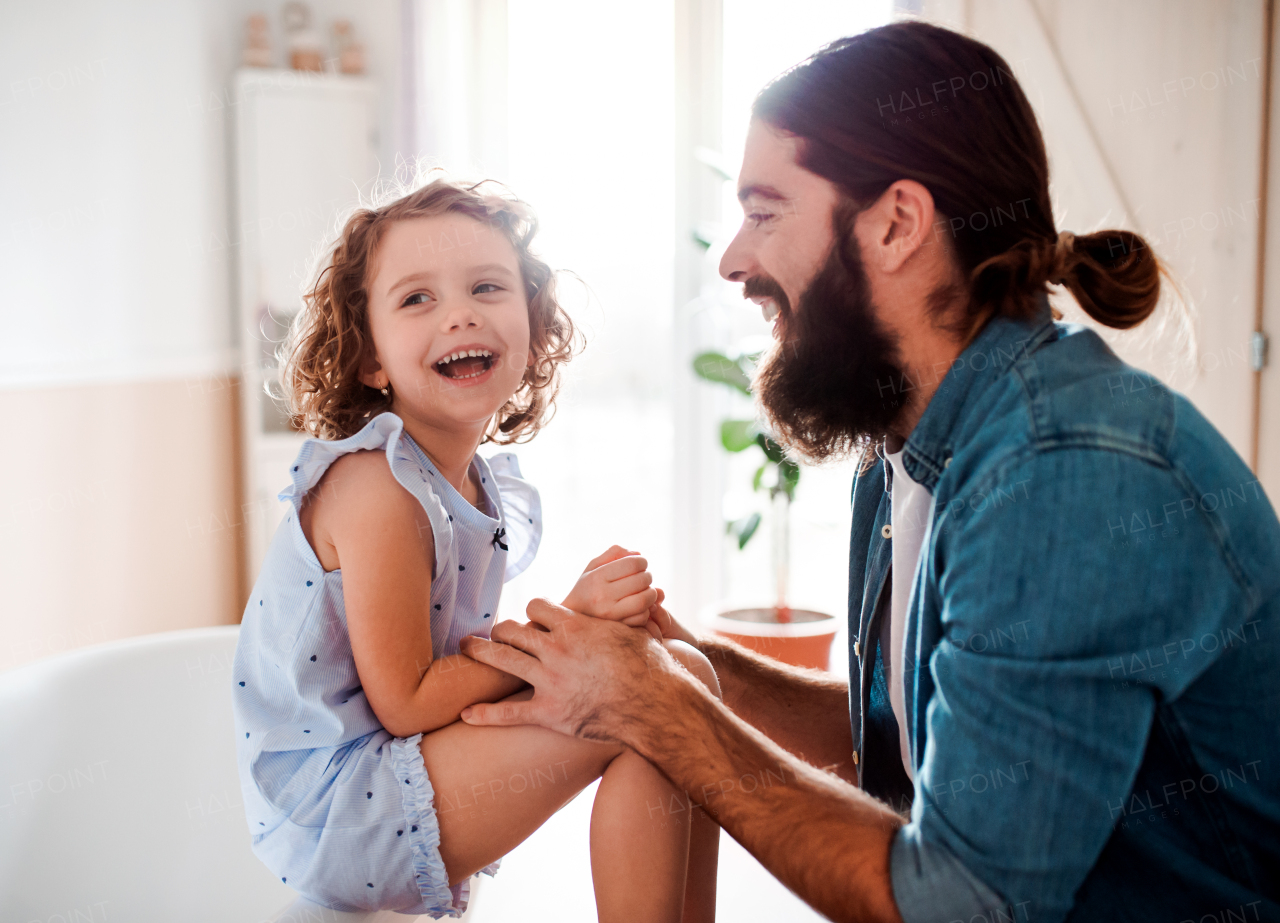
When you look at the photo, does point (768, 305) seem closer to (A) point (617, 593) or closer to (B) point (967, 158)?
(B) point (967, 158)

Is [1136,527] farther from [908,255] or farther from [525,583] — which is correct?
[525,583]

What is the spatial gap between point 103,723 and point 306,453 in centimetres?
74

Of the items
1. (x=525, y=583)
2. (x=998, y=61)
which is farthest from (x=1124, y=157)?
(x=525, y=583)

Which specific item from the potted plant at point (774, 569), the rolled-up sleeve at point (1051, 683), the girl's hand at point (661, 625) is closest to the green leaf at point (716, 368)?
the potted plant at point (774, 569)

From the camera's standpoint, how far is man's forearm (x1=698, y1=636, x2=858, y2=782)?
132 centimetres

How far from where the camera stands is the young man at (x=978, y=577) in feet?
2.53

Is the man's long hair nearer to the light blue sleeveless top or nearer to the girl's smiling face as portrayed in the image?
the girl's smiling face

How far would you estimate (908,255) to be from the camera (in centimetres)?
106

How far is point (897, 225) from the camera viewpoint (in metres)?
1.06

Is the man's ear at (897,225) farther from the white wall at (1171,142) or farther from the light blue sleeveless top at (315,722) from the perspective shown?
the white wall at (1171,142)

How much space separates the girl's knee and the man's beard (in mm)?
313

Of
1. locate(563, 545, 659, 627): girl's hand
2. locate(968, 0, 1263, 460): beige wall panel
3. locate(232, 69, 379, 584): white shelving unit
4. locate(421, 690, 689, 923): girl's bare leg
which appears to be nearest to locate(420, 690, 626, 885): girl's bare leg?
locate(421, 690, 689, 923): girl's bare leg

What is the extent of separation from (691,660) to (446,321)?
0.52 m

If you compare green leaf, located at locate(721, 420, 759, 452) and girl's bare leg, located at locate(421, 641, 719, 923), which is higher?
green leaf, located at locate(721, 420, 759, 452)
